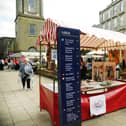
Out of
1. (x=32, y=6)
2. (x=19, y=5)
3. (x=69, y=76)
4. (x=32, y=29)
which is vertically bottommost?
(x=69, y=76)

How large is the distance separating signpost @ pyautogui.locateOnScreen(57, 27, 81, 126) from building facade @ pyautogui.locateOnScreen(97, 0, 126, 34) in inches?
1335

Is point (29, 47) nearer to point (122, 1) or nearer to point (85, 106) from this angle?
point (122, 1)

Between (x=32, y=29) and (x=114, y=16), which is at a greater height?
(x=114, y=16)

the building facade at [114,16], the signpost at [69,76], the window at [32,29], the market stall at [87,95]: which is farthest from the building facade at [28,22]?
the signpost at [69,76]

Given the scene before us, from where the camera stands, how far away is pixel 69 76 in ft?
10.3

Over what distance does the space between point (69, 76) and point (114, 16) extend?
128 feet

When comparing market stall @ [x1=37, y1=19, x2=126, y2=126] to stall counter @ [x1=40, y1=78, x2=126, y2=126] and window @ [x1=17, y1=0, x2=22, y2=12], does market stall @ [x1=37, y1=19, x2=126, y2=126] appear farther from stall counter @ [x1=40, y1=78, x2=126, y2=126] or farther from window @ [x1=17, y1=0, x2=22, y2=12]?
window @ [x1=17, y1=0, x2=22, y2=12]

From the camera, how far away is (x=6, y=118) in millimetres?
4551

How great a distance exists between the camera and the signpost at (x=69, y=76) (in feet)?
9.94

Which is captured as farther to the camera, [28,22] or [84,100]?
[28,22]

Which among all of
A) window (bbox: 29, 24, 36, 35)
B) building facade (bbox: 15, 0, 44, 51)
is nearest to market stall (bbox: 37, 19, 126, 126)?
building facade (bbox: 15, 0, 44, 51)

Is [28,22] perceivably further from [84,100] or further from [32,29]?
[84,100]

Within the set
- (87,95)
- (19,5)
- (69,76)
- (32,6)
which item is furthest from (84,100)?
(19,5)

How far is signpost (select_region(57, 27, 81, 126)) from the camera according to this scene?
3029 mm
